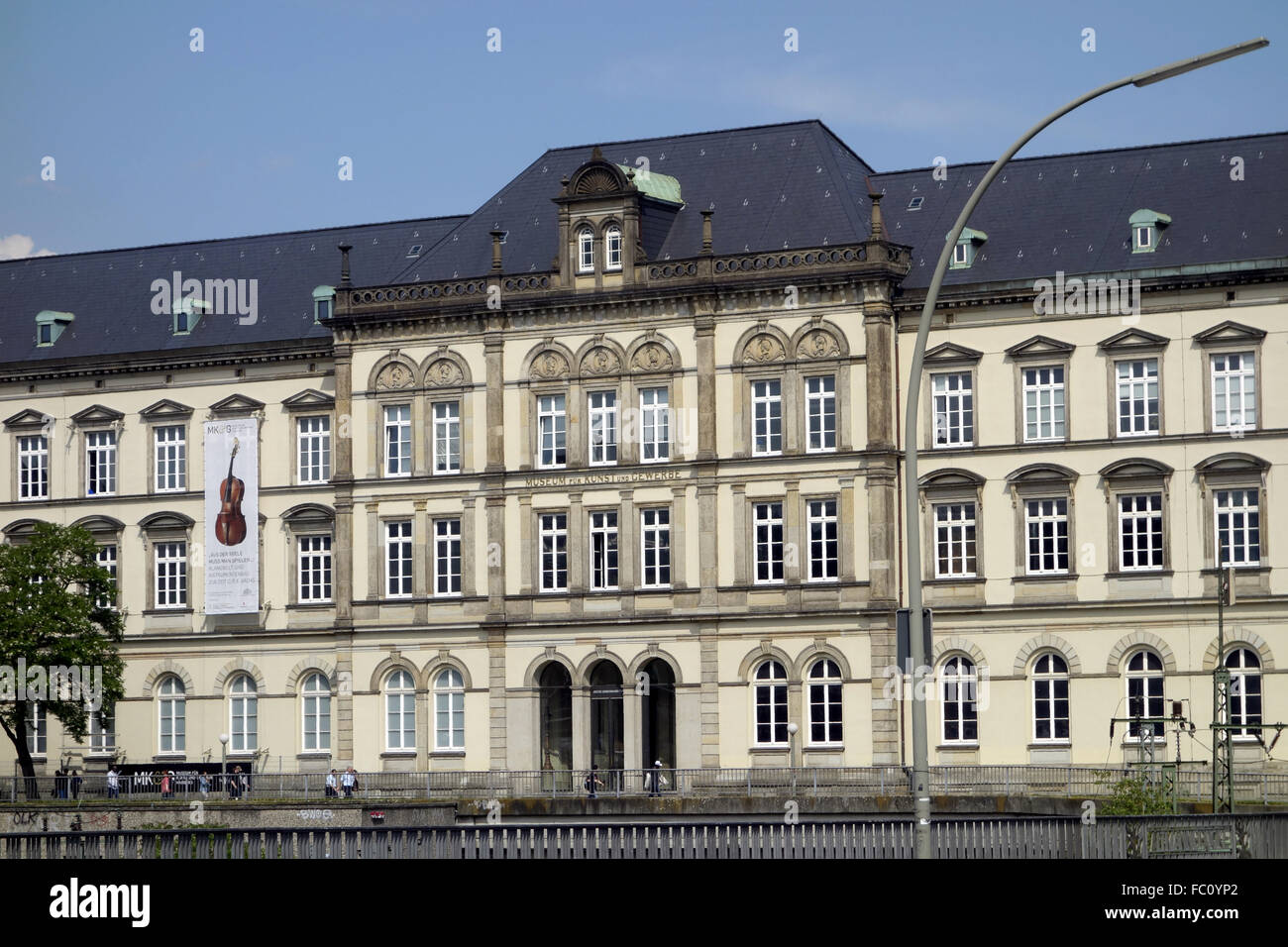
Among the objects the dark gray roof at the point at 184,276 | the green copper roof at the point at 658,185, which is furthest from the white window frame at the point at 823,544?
the dark gray roof at the point at 184,276

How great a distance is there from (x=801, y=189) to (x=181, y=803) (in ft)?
81.8

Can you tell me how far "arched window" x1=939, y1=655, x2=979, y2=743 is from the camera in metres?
67.1

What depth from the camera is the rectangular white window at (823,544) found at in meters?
68.1

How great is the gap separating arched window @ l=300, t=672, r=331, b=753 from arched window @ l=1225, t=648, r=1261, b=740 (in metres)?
26.7

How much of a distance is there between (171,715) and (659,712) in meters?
16.1

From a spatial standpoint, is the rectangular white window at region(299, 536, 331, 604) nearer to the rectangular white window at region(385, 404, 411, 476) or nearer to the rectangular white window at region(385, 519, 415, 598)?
the rectangular white window at region(385, 519, 415, 598)

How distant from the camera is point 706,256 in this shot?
69250 mm

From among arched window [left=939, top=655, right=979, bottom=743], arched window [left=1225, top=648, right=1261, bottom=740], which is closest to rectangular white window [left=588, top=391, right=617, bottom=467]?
arched window [left=939, top=655, right=979, bottom=743]

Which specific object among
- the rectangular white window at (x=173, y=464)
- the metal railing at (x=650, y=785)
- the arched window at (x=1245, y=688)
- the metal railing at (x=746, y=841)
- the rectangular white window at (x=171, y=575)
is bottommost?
the metal railing at (x=650, y=785)

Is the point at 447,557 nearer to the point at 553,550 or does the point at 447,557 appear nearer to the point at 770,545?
the point at 553,550

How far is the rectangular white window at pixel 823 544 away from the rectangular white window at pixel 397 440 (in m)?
12.8

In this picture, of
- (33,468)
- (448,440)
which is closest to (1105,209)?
(448,440)

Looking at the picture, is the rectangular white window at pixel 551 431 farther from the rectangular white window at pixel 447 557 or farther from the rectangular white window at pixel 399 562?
the rectangular white window at pixel 399 562
